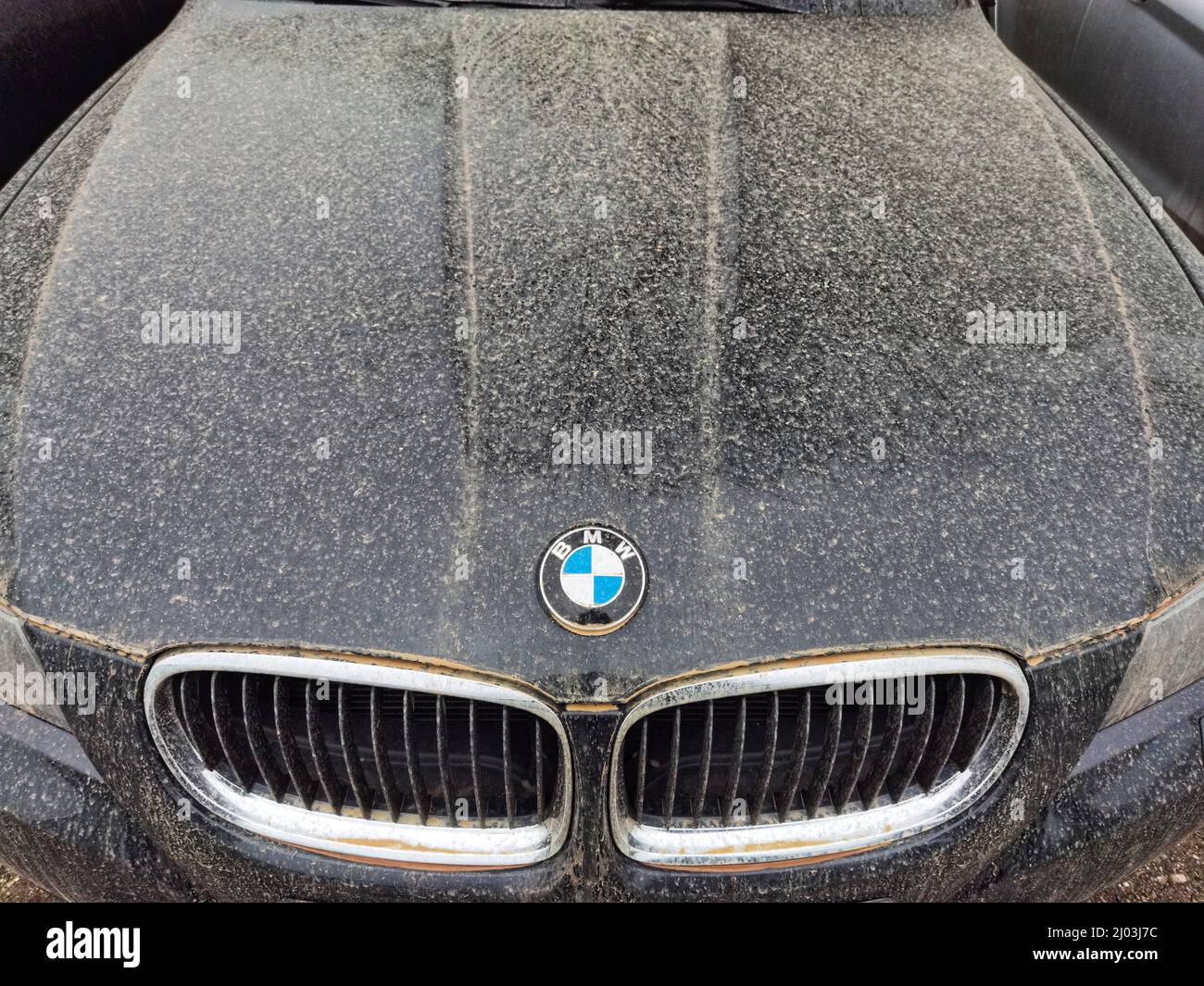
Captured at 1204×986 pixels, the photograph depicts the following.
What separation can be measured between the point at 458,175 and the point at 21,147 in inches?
67.8

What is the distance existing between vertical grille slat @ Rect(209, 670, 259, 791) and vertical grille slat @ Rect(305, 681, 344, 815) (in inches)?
4.2

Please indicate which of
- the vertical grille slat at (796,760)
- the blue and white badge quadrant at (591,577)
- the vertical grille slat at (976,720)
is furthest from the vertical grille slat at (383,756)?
the vertical grille slat at (976,720)

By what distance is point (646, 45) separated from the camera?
226 centimetres

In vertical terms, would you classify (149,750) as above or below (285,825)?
above

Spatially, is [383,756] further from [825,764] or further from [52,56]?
[52,56]

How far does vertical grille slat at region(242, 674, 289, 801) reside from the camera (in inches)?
55.3

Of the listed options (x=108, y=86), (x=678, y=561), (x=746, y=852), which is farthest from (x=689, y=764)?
(x=108, y=86)

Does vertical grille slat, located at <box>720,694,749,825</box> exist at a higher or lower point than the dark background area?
lower

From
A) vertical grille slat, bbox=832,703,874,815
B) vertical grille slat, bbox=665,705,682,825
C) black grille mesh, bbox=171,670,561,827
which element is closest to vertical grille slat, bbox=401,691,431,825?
black grille mesh, bbox=171,670,561,827

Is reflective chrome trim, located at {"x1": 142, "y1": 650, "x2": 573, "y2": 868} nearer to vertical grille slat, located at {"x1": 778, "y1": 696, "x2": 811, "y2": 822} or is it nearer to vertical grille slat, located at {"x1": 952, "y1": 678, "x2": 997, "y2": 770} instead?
vertical grille slat, located at {"x1": 778, "y1": 696, "x2": 811, "y2": 822}

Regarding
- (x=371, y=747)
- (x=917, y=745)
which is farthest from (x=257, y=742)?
(x=917, y=745)

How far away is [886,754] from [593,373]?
73cm

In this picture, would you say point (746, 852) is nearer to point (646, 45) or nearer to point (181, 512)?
point (181, 512)

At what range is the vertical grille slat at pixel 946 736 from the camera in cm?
143
